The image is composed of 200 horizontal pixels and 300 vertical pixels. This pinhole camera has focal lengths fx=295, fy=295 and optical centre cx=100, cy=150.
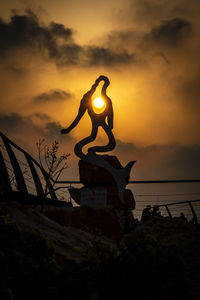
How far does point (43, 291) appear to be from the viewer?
2.03m

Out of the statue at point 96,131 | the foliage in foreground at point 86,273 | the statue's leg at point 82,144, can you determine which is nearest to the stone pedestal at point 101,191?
the statue at point 96,131

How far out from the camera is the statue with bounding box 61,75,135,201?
11016 mm

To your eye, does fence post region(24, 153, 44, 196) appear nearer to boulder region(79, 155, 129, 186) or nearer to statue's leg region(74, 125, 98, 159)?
boulder region(79, 155, 129, 186)

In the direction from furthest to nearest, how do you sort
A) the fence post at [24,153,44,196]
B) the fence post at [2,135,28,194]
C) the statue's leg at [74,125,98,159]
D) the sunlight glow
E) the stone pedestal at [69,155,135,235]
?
the fence post at [24,153,44,196] → the fence post at [2,135,28,194] → the statue's leg at [74,125,98,159] → the sunlight glow → the stone pedestal at [69,155,135,235]

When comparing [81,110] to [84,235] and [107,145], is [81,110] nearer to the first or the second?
[107,145]

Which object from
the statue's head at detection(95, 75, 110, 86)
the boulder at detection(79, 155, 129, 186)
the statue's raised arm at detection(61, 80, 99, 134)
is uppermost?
the statue's head at detection(95, 75, 110, 86)

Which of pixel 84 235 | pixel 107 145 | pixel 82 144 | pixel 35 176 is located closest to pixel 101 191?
pixel 107 145

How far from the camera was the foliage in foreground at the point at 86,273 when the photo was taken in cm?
202

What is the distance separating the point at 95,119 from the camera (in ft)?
35.9

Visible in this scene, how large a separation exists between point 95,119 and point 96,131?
1.57 ft

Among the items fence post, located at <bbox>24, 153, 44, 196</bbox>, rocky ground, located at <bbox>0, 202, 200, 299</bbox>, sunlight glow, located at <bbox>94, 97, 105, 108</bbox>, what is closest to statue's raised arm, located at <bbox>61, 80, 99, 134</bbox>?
sunlight glow, located at <bbox>94, 97, 105, 108</bbox>

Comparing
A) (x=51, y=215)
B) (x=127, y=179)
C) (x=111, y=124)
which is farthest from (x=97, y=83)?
(x=51, y=215)

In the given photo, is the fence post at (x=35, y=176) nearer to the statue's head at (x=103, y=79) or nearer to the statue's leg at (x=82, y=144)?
the statue's leg at (x=82, y=144)

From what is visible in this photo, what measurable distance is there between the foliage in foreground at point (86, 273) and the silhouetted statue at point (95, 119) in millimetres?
8777
